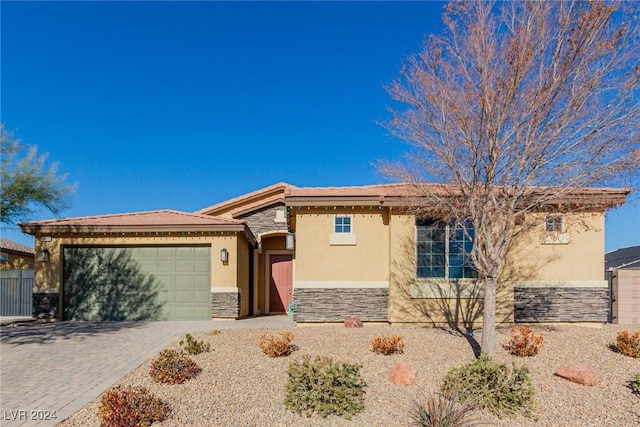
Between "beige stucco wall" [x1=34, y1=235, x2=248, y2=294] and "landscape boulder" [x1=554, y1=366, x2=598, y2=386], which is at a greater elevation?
"beige stucco wall" [x1=34, y1=235, x2=248, y2=294]

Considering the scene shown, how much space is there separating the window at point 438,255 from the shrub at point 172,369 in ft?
20.3

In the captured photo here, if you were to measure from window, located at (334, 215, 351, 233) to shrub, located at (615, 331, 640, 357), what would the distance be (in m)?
6.05

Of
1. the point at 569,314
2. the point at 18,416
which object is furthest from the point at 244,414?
the point at 569,314

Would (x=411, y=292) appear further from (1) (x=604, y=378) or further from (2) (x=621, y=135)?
(2) (x=621, y=135)

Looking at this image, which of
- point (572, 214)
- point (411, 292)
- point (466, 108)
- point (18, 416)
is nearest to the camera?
point (18, 416)

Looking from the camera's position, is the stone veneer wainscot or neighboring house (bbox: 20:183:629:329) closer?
neighboring house (bbox: 20:183:629:329)

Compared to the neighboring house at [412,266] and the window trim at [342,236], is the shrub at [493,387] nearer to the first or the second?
the neighboring house at [412,266]

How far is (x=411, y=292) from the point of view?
1064 centimetres

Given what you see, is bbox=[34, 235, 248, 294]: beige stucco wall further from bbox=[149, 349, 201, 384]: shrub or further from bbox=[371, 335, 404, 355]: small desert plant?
bbox=[371, 335, 404, 355]: small desert plant

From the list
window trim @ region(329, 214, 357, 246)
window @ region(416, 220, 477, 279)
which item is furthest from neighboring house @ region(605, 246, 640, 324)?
window trim @ region(329, 214, 357, 246)

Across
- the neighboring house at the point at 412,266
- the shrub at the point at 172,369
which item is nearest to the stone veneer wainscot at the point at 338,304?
the neighboring house at the point at 412,266

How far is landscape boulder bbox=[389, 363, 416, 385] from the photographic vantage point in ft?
20.1

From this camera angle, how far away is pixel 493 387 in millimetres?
5656

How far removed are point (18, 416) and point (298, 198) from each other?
7.12 m
